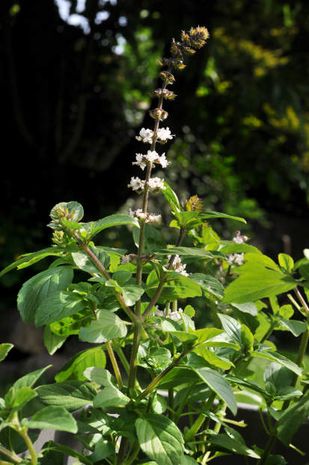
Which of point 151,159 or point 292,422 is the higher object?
point 151,159

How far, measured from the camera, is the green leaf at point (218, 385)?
23.2 inches

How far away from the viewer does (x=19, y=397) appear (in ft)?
1.83

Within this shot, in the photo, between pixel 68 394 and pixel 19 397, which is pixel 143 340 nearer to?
pixel 68 394

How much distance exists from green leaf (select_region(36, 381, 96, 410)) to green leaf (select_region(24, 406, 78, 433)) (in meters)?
0.09

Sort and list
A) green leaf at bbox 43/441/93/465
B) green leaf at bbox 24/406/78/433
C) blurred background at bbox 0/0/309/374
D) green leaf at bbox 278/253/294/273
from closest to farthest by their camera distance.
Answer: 1. green leaf at bbox 24/406/78/433
2. green leaf at bbox 43/441/93/465
3. green leaf at bbox 278/253/294/273
4. blurred background at bbox 0/0/309/374

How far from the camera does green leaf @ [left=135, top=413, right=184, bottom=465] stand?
1.98 ft

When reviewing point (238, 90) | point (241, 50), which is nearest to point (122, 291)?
point (238, 90)

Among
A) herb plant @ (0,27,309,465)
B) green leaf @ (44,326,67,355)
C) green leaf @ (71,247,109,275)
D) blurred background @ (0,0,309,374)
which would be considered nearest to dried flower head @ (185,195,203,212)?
herb plant @ (0,27,309,465)

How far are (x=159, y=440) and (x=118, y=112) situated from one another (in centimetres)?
385

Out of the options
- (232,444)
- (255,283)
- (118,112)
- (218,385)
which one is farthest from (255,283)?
(118,112)

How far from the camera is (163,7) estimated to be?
3311 millimetres

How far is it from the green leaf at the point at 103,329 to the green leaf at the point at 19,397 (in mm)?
75

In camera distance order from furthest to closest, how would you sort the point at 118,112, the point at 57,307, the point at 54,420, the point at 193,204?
the point at 118,112
the point at 193,204
the point at 57,307
the point at 54,420

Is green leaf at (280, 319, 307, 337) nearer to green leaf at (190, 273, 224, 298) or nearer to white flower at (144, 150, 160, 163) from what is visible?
green leaf at (190, 273, 224, 298)
